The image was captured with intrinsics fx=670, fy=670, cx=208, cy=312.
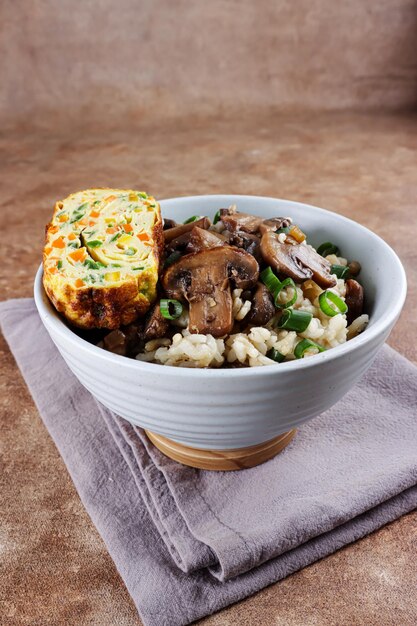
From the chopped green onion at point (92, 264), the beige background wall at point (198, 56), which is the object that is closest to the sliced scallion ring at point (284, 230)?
the chopped green onion at point (92, 264)

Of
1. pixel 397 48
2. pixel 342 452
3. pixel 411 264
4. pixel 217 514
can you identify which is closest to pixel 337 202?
pixel 411 264

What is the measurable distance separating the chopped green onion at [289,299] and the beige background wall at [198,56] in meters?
4.16

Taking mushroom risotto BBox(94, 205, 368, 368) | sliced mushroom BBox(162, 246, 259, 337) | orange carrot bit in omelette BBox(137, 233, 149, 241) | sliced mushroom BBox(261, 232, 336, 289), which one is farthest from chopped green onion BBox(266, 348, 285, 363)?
orange carrot bit in omelette BBox(137, 233, 149, 241)

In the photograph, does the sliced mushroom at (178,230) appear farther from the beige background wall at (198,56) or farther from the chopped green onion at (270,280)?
the beige background wall at (198,56)

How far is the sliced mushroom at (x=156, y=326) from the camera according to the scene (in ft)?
5.48

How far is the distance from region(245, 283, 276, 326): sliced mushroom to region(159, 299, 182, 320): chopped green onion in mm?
176

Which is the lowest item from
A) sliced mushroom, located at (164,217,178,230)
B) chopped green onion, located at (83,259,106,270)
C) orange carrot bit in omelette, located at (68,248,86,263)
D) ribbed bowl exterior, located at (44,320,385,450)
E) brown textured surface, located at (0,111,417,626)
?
brown textured surface, located at (0,111,417,626)

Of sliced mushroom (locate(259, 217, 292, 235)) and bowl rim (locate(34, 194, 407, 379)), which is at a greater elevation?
sliced mushroom (locate(259, 217, 292, 235))

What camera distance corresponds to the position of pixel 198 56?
5637 millimetres

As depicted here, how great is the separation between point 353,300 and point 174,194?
2.39 metres

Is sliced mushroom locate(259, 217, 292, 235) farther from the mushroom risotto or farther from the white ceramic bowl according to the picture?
the white ceramic bowl

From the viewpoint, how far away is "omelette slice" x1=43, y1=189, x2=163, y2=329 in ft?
5.32

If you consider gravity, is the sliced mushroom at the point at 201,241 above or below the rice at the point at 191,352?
above

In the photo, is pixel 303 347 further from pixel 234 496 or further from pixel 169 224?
pixel 169 224
